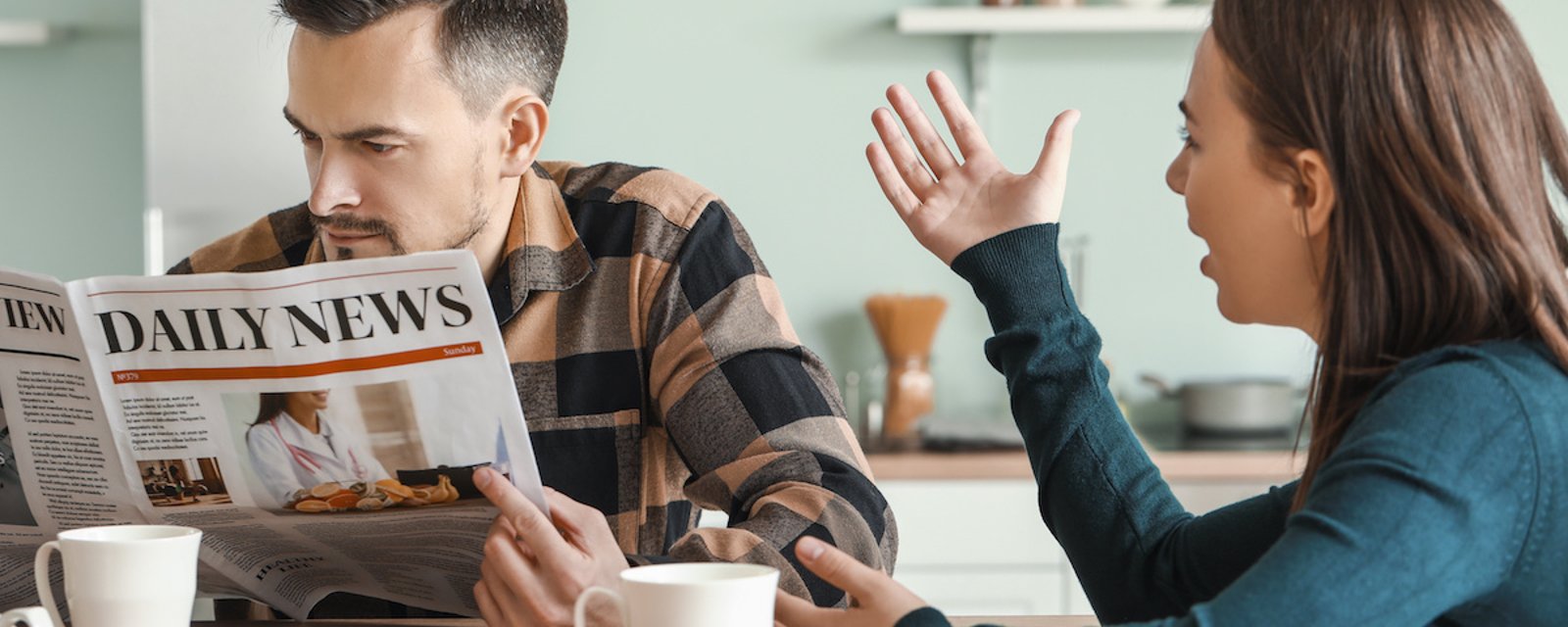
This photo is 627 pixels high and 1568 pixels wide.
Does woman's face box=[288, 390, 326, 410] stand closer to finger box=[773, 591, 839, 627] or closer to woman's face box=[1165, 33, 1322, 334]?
finger box=[773, 591, 839, 627]

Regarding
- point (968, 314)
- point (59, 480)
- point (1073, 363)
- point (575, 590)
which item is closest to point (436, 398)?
point (575, 590)

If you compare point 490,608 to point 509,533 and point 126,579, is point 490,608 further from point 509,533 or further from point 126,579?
point 126,579

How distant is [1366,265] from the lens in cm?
81

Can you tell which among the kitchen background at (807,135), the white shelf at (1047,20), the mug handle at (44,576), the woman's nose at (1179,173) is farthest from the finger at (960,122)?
the kitchen background at (807,135)

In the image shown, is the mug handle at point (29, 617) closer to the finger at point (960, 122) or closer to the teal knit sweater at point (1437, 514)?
the teal knit sweater at point (1437, 514)

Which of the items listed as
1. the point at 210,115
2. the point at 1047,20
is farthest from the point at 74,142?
the point at 1047,20

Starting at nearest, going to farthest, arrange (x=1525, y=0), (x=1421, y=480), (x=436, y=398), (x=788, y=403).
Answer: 1. (x=1421, y=480)
2. (x=436, y=398)
3. (x=788, y=403)
4. (x=1525, y=0)

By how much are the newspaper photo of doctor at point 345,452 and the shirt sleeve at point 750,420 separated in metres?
0.20

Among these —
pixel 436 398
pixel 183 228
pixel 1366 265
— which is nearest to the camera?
pixel 1366 265

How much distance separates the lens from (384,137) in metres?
1.29

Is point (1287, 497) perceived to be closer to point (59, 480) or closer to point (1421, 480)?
point (1421, 480)

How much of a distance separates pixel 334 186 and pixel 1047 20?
6.00 ft

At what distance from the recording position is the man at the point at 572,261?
50.2 inches

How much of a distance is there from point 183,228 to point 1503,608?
2.32m
